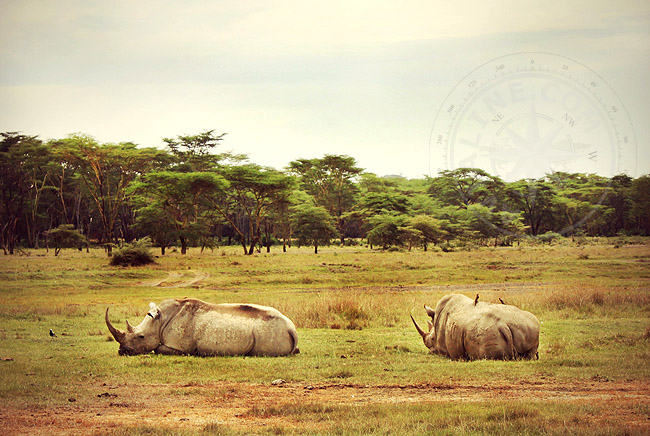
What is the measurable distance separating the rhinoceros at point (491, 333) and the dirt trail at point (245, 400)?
5.33 feet

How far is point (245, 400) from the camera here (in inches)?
327

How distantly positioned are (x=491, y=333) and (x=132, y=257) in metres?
30.3

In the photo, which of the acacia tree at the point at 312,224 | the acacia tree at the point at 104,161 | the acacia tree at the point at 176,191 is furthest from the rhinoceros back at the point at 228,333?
the acacia tree at the point at 312,224

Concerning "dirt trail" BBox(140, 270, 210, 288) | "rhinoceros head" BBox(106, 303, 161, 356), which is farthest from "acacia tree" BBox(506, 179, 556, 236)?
"rhinoceros head" BBox(106, 303, 161, 356)

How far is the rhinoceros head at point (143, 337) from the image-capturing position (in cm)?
1145

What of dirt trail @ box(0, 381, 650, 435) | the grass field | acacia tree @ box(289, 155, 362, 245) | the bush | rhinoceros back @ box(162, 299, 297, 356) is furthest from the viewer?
acacia tree @ box(289, 155, 362, 245)

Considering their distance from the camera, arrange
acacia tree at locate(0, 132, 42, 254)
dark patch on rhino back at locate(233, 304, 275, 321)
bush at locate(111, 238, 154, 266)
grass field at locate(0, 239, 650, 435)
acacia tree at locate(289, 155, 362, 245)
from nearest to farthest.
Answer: grass field at locate(0, 239, 650, 435) < dark patch on rhino back at locate(233, 304, 275, 321) < bush at locate(111, 238, 154, 266) < acacia tree at locate(0, 132, 42, 254) < acacia tree at locate(289, 155, 362, 245)

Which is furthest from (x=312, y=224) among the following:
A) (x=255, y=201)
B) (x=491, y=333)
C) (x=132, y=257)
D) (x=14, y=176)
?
(x=491, y=333)

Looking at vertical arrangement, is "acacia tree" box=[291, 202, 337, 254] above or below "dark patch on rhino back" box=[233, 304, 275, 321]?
above

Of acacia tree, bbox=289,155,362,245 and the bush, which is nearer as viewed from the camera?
the bush

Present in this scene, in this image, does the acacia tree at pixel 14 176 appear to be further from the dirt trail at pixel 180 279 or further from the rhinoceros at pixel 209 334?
the rhinoceros at pixel 209 334

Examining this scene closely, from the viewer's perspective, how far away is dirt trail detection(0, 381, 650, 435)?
7078mm

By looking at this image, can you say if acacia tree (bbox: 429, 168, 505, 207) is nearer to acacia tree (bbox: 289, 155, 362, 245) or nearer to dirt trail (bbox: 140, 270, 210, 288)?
acacia tree (bbox: 289, 155, 362, 245)

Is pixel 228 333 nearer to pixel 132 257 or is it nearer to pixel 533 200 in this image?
pixel 132 257
